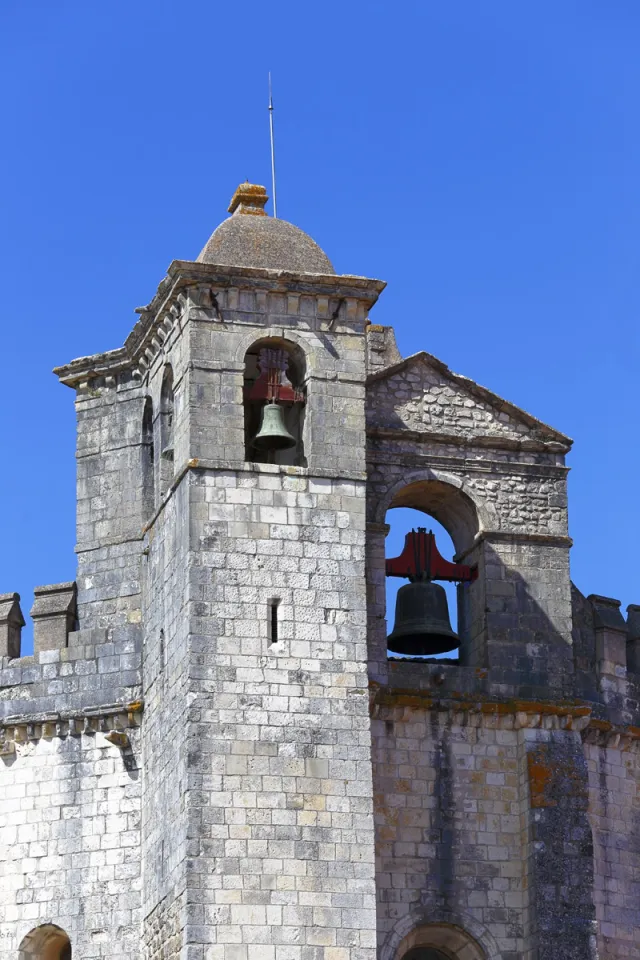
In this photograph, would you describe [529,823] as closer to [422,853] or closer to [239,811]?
[422,853]

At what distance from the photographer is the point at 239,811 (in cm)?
2556

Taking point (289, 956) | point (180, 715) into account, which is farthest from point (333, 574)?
point (289, 956)

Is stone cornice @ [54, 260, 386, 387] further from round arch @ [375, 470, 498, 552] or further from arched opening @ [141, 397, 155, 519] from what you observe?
round arch @ [375, 470, 498, 552]

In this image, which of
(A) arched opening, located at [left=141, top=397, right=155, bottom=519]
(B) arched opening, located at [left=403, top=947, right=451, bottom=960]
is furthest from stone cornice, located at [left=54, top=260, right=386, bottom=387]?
(B) arched opening, located at [left=403, top=947, right=451, bottom=960]

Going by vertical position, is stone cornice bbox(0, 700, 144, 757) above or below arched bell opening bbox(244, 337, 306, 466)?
below

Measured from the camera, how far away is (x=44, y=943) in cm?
2792

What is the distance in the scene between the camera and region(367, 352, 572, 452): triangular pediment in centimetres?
2889

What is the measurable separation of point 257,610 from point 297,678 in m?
0.77

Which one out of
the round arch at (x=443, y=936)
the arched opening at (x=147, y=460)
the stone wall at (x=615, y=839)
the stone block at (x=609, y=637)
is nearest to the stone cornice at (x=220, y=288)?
the arched opening at (x=147, y=460)

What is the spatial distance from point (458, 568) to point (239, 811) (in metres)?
4.63

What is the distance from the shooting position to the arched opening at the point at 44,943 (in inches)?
1092

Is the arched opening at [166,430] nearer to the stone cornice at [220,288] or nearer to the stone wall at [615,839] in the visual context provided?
the stone cornice at [220,288]

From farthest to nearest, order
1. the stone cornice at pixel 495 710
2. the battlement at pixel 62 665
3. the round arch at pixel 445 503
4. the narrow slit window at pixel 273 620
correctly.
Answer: the round arch at pixel 445 503, the battlement at pixel 62 665, the stone cornice at pixel 495 710, the narrow slit window at pixel 273 620

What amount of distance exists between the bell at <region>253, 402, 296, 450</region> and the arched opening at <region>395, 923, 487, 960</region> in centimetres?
504
